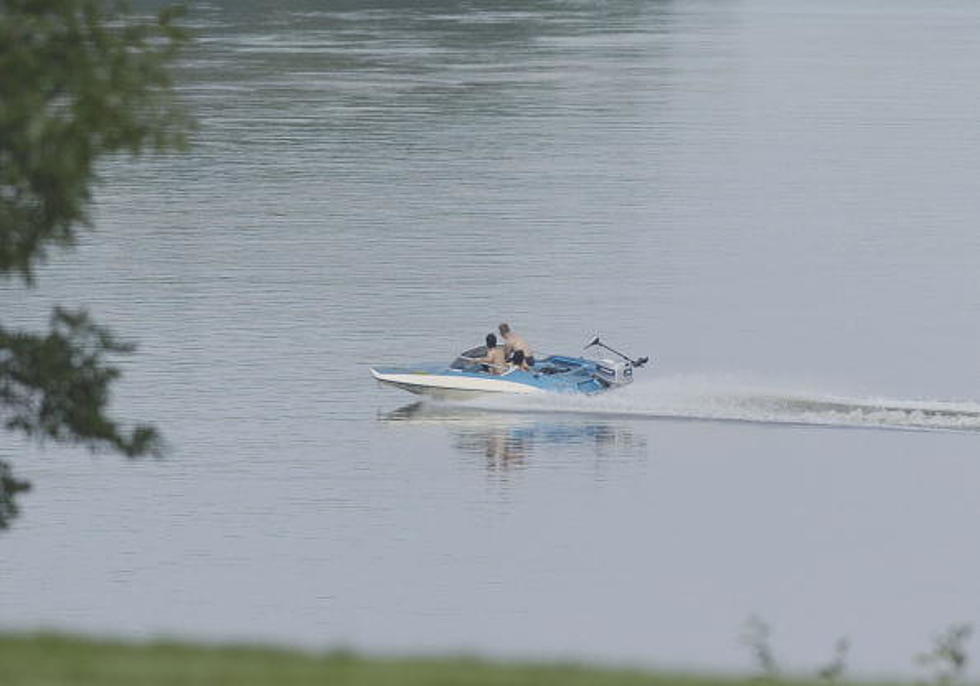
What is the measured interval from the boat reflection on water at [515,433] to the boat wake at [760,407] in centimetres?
43

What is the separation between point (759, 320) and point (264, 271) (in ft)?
60.7

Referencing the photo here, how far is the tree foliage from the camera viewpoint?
23.7 meters

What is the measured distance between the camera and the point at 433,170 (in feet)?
371

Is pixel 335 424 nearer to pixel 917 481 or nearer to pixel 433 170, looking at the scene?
pixel 917 481

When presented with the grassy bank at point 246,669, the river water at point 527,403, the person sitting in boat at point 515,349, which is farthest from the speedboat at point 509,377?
the grassy bank at point 246,669

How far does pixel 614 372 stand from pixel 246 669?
45.4 metres

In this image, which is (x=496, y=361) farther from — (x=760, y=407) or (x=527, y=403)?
(x=760, y=407)

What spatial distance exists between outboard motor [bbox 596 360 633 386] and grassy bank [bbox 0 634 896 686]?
43.7m

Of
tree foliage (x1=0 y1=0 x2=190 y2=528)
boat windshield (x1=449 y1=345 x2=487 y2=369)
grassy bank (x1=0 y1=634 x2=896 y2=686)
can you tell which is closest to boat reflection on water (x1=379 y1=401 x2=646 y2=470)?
boat windshield (x1=449 y1=345 x2=487 y2=369)

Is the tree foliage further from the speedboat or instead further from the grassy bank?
the speedboat

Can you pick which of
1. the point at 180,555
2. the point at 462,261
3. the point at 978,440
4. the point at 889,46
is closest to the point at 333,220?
the point at 462,261

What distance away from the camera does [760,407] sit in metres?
65.6

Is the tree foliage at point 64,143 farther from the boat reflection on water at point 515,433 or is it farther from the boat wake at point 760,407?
the boat wake at point 760,407

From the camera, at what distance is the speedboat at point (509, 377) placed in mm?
64562
